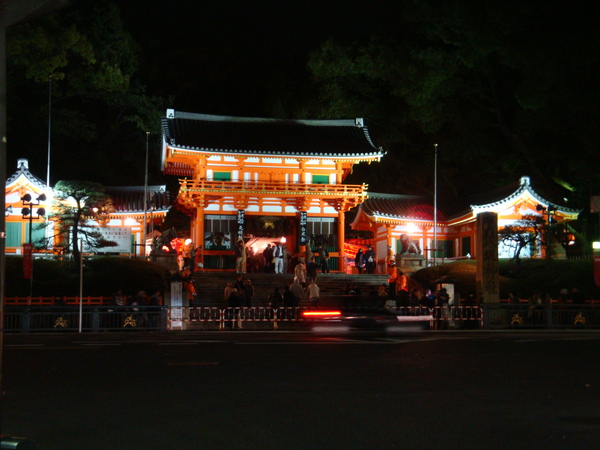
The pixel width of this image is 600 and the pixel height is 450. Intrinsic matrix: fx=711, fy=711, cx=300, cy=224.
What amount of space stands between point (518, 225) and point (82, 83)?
1032 inches

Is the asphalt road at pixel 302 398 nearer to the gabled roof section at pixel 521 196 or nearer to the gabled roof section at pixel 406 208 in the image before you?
the gabled roof section at pixel 521 196

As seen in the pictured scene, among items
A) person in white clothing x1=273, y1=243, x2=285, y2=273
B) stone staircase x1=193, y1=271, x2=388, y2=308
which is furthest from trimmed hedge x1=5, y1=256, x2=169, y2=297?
person in white clothing x1=273, y1=243, x2=285, y2=273

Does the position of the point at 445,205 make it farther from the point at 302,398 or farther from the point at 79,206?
the point at 302,398

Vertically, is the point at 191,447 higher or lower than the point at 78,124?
lower

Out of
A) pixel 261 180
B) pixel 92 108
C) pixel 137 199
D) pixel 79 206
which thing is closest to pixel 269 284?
pixel 79 206

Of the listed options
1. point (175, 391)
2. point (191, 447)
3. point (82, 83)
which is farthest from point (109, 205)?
point (191, 447)

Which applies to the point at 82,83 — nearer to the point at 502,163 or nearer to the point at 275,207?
the point at 275,207

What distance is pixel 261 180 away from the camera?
40188mm

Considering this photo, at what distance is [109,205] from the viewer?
30406 millimetres

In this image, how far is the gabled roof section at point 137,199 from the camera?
39469mm

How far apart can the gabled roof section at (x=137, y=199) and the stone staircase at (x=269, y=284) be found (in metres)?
9.25

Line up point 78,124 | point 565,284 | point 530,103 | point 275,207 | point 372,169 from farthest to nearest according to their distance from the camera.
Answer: point 372,169 → point 78,124 → point 275,207 → point 565,284 → point 530,103

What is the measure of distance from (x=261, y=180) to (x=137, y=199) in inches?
281

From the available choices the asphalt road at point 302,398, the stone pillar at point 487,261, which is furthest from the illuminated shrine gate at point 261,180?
the asphalt road at point 302,398
